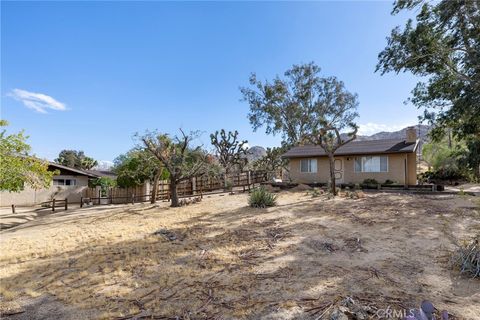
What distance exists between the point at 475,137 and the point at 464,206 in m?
7.86

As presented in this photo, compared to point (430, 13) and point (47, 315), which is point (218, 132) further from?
point (47, 315)

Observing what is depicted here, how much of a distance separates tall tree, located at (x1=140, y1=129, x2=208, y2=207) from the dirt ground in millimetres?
4072

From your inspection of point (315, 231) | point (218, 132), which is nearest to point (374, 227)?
Result: point (315, 231)

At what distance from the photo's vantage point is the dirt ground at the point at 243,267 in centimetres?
436

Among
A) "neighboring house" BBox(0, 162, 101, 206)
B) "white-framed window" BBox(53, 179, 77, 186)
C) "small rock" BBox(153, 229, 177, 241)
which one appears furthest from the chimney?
"white-framed window" BBox(53, 179, 77, 186)

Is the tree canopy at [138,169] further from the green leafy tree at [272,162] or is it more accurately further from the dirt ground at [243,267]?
the green leafy tree at [272,162]

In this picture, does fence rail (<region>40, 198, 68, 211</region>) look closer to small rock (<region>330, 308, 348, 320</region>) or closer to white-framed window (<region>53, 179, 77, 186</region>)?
white-framed window (<region>53, 179, 77, 186</region>)

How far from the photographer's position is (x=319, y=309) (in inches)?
159

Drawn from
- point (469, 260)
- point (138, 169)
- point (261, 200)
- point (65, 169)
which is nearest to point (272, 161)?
point (138, 169)

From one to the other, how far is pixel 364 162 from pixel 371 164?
507 millimetres

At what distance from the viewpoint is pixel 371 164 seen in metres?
21.1

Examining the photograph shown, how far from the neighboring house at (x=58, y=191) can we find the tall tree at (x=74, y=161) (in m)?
22.8

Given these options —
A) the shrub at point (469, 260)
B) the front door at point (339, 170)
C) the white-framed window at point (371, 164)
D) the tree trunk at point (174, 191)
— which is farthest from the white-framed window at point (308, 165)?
the shrub at point (469, 260)

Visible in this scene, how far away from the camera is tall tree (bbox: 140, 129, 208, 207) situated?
1504 centimetres
